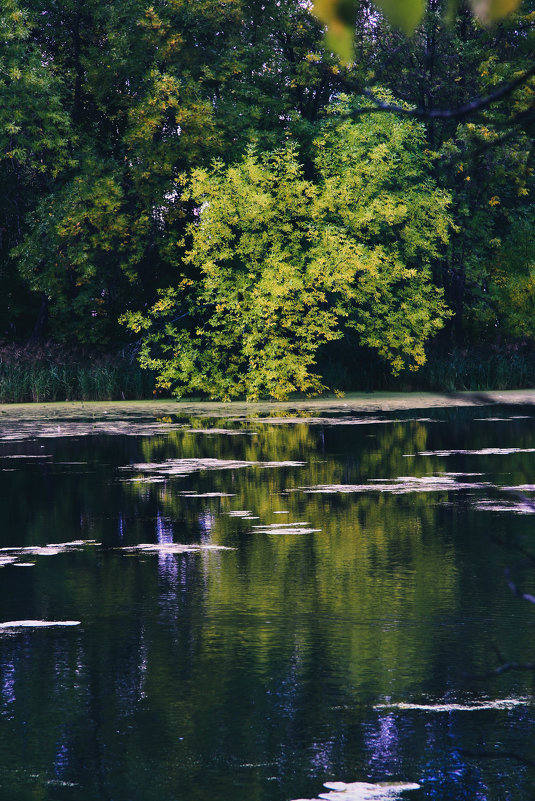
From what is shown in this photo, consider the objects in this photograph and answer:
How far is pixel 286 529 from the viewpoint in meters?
12.0

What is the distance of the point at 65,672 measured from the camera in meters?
6.82

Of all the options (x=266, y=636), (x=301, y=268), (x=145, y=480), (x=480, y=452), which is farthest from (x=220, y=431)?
(x=266, y=636)

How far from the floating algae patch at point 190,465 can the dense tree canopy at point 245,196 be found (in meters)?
14.5

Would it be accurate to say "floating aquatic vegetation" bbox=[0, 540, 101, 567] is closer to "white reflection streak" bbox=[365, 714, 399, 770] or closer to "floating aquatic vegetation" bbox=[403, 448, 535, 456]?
"white reflection streak" bbox=[365, 714, 399, 770]

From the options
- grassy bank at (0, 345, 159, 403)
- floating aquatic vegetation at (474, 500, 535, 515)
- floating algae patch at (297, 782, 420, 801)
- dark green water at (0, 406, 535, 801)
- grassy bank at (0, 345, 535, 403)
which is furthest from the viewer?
grassy bank at (0, 345, 535, 403)

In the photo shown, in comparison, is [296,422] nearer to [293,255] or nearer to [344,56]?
→ [293,255]

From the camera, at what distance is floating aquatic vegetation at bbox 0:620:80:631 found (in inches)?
316

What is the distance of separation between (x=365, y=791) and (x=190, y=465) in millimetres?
13588

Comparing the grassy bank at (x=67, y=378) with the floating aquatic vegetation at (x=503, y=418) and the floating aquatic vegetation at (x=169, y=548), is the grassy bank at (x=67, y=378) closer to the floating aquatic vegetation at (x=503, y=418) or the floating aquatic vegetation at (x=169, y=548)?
the floating aquatic vegetation at (x=503, y=418)

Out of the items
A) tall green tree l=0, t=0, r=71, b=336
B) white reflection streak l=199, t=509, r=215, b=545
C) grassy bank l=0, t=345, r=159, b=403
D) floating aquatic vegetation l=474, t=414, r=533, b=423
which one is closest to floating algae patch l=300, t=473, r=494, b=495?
white reflection streak l=199, t=509, r=215, b=545

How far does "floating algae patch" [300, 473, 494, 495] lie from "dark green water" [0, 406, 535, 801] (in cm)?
8

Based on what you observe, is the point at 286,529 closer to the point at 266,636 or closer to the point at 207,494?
the point at 207,494

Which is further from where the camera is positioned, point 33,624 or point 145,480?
point 145,480

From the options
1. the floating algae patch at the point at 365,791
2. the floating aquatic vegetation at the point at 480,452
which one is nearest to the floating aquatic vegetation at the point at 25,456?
the floating aquatic vegetation at the point at 480,452
